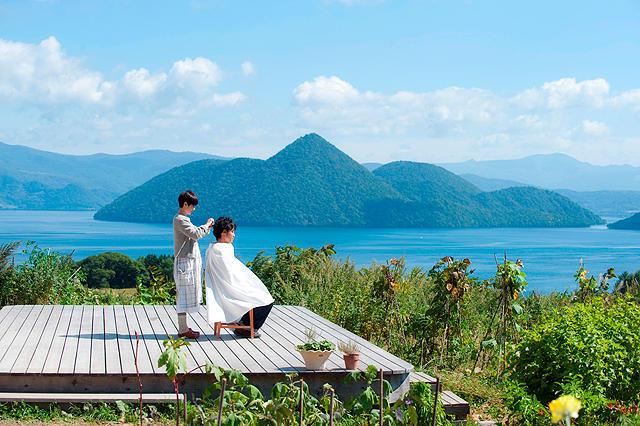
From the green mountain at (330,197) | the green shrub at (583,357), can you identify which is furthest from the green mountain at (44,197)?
the green shrub at (583,357)

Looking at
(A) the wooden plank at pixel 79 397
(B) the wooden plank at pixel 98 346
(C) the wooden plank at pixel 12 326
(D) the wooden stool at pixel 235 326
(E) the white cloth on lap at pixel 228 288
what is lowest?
(A) the wooden plank at pixel 79 397

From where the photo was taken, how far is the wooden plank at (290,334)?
6.16 m

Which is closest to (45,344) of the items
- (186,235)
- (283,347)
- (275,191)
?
→ (186,235)

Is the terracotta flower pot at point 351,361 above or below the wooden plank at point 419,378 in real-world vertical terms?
above

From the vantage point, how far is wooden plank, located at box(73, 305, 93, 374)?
5847 mm

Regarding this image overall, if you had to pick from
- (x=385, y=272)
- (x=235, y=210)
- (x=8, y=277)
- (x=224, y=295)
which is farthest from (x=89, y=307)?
(x=235, y=210)

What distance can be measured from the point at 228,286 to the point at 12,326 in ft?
7.63

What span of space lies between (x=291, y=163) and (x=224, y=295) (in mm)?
89978

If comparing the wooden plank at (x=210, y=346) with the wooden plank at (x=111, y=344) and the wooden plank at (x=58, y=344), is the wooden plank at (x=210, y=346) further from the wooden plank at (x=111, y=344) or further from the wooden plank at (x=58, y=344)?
the wooden plank at (x=58, y=344)

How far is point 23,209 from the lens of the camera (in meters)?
137

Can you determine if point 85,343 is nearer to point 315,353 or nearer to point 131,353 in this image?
point 131,353

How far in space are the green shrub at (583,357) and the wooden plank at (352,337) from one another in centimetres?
86

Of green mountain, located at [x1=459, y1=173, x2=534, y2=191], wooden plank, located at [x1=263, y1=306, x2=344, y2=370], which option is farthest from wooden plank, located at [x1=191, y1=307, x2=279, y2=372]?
green mountain, located at [x1=459, y1=173, x2=534, y2=191]

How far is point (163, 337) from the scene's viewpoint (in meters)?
7.22
